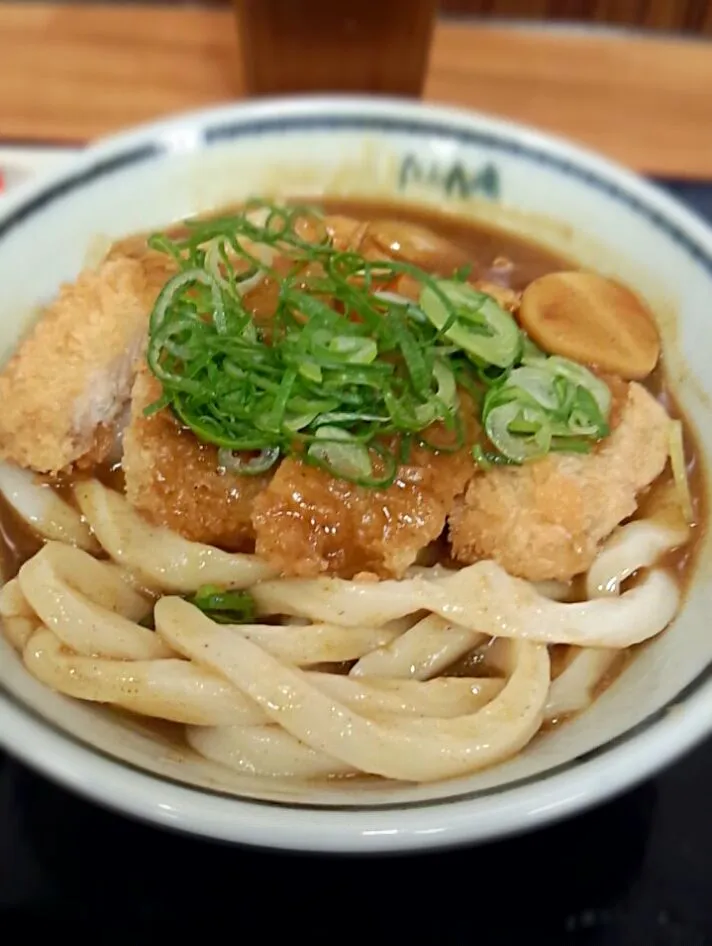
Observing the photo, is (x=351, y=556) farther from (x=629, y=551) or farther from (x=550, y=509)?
(x=629, y=551)

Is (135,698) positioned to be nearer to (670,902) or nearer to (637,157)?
(670,902)

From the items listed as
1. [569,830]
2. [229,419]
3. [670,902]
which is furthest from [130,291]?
[670,902]

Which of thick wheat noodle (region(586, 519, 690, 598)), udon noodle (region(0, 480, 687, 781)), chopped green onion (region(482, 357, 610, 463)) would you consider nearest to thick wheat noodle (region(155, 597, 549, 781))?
udon noodle (region(0, 480, 687, 781))

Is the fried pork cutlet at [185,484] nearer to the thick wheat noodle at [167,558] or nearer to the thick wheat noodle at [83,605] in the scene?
the thick wheat noodle at [167,558]

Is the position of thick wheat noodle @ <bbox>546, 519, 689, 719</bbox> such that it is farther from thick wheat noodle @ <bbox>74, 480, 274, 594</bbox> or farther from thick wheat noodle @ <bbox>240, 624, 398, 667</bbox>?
thick wheat noodle @ <bbox>74, 480, 274, 594</bbox>

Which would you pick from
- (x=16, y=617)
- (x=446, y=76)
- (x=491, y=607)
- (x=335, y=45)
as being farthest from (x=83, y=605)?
(x=446, y=76)

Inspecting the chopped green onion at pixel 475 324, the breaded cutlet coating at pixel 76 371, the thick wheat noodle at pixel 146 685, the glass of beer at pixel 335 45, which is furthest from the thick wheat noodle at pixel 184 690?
the glass of beer at pixel 335 45
